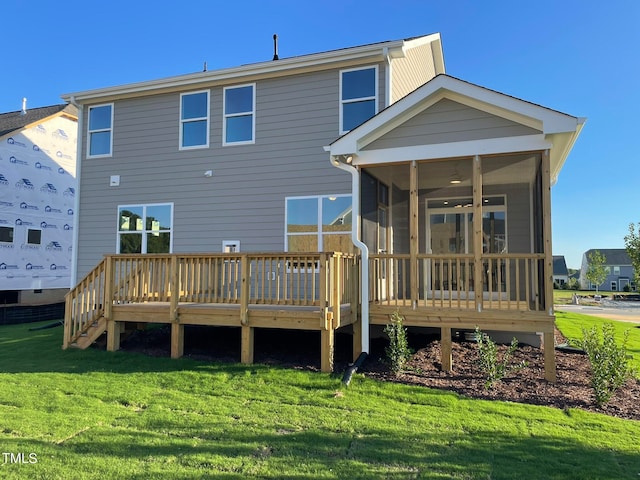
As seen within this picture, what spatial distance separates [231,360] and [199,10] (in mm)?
11998

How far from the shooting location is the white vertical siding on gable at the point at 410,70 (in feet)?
30.9

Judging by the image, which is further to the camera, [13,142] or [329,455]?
[13,142]

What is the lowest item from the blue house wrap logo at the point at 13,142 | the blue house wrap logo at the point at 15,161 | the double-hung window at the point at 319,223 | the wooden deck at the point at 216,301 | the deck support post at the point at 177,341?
the deck support post at the point at 177,341

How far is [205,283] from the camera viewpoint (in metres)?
7.59

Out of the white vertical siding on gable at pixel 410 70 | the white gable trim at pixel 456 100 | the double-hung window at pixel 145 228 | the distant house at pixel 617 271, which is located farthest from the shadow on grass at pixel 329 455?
the distant house at pixel 617 271

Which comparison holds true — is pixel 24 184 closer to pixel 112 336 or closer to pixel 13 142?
pixel 13 142

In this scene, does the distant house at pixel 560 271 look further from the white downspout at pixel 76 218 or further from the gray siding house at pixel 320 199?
the white downspout at pixel 76 218

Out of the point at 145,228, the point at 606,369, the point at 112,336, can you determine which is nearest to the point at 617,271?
the point at 606,369

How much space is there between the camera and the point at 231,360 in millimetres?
7137

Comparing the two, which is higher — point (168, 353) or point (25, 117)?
point (25, 117)

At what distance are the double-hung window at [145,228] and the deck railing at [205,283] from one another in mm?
2202

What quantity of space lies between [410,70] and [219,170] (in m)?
5.18

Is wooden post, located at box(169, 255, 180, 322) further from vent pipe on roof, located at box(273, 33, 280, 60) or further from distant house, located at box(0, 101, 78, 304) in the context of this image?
distant house, located at box(0, 101, 78, 304)

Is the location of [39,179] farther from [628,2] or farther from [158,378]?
[628,2]
